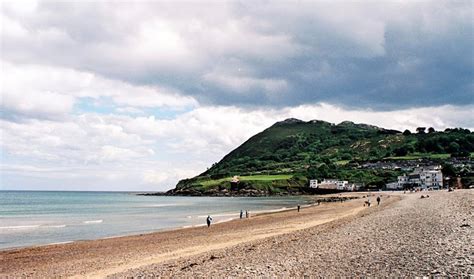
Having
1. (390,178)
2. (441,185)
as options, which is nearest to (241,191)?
(390,178)

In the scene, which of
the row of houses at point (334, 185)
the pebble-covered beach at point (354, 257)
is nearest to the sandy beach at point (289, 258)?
the pebble-covered beach at point (354, 257)

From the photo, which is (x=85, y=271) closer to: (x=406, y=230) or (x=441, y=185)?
(x=406, y=230)

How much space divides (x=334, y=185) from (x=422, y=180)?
32815mm

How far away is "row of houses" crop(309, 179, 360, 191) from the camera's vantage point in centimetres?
17125

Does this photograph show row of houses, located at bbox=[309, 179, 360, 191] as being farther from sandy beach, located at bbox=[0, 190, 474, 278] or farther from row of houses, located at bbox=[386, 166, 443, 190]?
sandy beach, located at bbox=[0, 190, 474, 278]

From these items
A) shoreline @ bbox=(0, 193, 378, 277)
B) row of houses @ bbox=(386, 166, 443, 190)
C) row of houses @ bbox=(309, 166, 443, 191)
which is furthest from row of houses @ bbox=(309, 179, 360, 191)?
shoreline @ bbox=(0, 193, 378, 277)

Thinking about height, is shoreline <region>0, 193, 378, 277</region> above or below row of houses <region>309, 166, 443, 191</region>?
below

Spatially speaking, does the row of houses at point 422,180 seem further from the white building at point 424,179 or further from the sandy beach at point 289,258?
the sandy beach at point 289,258

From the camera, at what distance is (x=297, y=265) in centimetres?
1678

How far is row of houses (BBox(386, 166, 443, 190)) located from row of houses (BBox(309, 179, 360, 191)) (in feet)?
44.9

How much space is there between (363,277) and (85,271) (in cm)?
1541

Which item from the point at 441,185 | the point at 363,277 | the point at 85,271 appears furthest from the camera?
the point at 441,185

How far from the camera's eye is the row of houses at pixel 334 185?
171250 millimetres

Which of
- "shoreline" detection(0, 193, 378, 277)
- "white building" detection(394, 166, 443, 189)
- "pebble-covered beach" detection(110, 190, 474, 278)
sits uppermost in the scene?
"white building" detection(394, 166, 443, 189)
